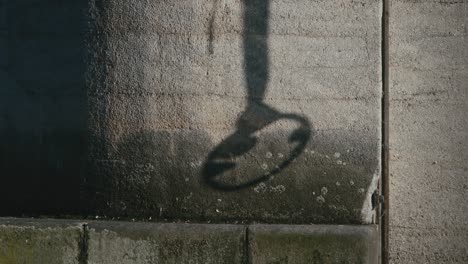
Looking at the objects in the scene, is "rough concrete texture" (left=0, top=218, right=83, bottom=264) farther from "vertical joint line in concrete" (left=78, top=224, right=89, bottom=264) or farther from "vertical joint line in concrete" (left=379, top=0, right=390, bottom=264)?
"vertical joint line in concrete" (left=379, top=0, right=390, bottom=264)

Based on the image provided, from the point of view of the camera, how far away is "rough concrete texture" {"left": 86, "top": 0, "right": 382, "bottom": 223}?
3.94m

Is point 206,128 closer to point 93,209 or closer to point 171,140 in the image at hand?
point 171,140

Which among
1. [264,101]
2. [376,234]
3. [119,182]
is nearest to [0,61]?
[119,182]

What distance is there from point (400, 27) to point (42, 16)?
2.16 meters

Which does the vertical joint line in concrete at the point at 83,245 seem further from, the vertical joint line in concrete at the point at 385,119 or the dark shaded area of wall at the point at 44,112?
the vertical joint line in concrete at the point at 385,119

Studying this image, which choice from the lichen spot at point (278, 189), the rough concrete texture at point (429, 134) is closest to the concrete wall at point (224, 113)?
the lichen spot at point (278, 189)

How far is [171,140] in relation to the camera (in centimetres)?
398

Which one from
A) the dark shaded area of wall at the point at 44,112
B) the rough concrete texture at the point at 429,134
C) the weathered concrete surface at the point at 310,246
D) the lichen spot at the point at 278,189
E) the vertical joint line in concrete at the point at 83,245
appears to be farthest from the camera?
the rough concrete texture at the point at 429,134

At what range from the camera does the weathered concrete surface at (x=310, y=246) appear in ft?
12.1

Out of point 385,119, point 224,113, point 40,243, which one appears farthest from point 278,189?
point 40,243

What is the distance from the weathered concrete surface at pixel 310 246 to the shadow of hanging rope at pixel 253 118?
380 millimetres

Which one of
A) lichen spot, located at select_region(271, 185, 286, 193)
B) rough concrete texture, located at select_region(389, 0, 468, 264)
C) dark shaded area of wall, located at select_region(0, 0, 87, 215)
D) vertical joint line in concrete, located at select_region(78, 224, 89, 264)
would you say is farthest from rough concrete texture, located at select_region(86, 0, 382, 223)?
rough concrete texture, located at select_region(389, 0, 468, 264)

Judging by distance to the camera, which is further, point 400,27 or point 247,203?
point 400,27

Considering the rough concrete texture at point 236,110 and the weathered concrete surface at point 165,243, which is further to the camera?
the rough concrete texture at point 236,110
